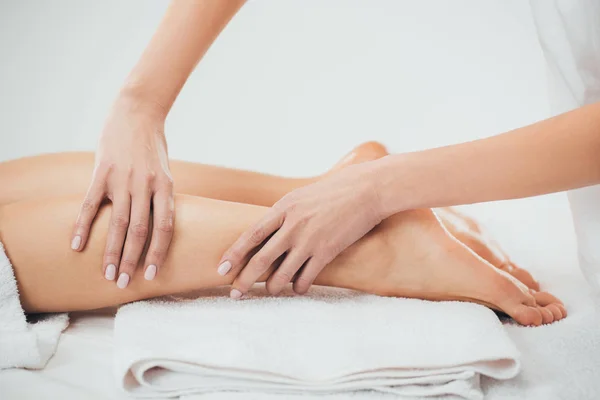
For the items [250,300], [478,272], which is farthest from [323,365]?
[478,272]

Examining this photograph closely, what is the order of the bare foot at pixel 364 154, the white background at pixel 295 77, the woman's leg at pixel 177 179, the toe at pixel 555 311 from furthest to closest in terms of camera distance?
1. the white background at pixel 295 77
2. the bare foot at pixel 364 154
3. the woman's leg at pixel 177 179
4. the toe at pixel 555 311

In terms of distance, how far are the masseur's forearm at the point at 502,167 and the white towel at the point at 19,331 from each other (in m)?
0.51

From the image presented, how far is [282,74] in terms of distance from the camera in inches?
90.6

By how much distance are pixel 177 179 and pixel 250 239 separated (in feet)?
1.07

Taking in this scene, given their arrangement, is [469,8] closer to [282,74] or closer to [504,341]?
[282,74]

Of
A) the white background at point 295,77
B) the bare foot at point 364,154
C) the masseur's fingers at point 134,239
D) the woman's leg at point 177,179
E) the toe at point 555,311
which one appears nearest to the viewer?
the masseur's fingers at point 134,239

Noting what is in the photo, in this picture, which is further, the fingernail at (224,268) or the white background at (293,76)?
the white background at (293,76)

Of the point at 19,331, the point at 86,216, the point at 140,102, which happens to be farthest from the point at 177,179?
the point at 19,331

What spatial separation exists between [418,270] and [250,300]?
0.87ft

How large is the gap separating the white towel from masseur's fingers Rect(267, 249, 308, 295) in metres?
0.32

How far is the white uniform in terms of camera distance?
3.82 ft

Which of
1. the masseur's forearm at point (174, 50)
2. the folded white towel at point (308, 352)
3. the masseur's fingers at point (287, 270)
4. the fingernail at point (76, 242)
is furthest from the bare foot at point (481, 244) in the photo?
the fingernail at point (76, 242)

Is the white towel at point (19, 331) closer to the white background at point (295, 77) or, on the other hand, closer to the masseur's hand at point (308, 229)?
A: the masseur's hand at point (308, 229)

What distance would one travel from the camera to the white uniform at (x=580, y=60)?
3.82ft
